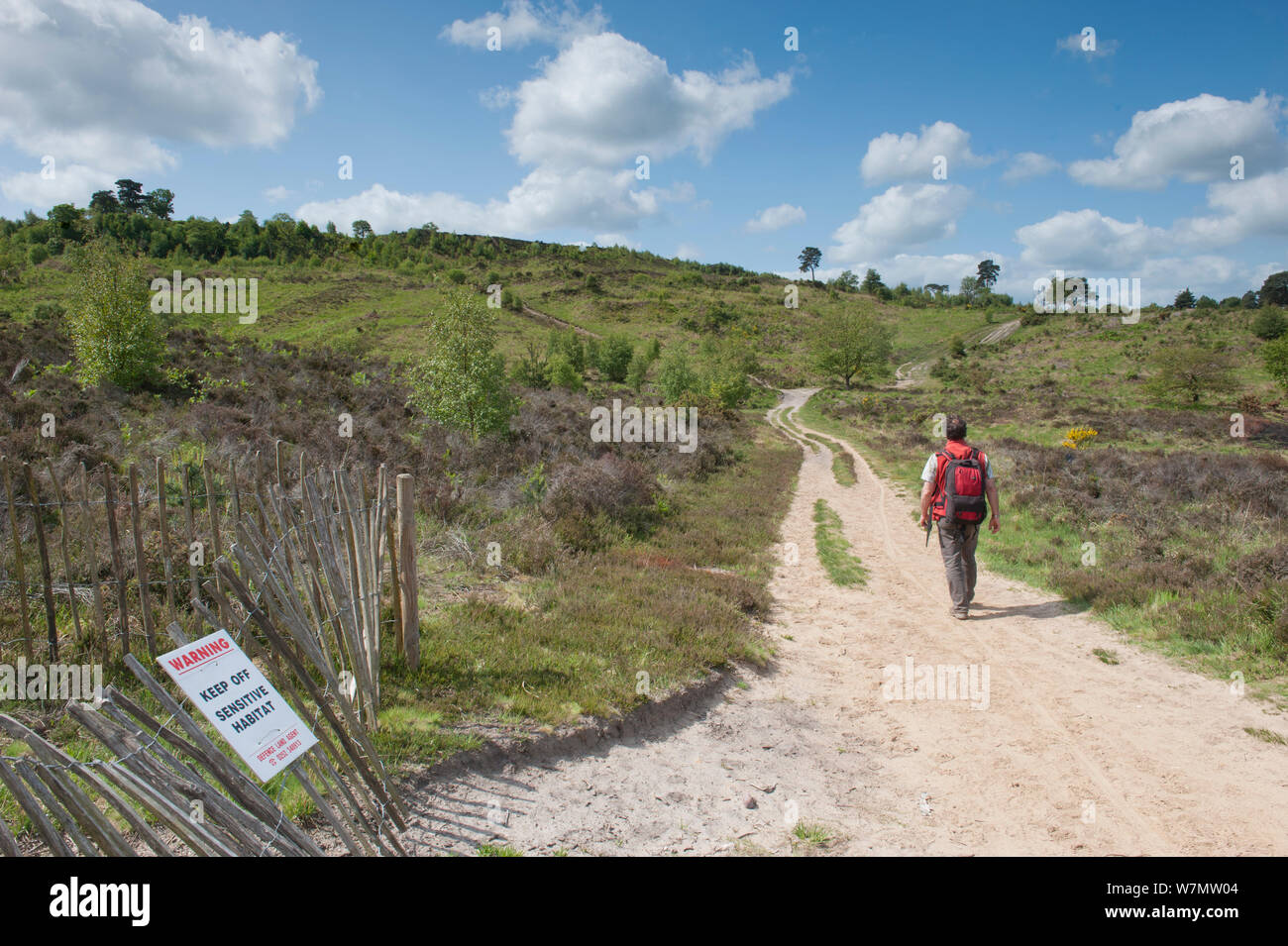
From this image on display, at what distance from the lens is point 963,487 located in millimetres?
8039

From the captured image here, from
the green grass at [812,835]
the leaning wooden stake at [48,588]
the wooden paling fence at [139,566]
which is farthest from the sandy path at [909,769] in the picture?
the leaning wooden stake at [48,588]

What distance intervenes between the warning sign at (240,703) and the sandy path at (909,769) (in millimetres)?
1565

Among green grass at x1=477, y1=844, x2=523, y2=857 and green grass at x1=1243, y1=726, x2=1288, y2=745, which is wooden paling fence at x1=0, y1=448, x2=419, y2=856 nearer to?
green grass at x1=477, y1=844, x2=523, y2=857

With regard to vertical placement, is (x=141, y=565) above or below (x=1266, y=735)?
above

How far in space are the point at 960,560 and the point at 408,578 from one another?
21.8 feet

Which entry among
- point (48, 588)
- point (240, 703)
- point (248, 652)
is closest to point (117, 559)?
point (48, 588)

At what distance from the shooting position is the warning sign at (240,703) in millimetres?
2623

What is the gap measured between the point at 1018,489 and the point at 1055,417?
1006 inches

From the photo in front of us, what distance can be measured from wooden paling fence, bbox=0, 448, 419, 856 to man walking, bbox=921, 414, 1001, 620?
20.7 feet

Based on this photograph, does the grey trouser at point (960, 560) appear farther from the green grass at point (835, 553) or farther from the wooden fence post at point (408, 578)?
the wooden fence post at point (408, 578)

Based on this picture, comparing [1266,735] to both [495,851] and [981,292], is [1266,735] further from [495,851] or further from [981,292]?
[981,292]

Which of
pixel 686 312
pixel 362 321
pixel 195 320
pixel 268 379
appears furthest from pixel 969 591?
pixel 686 312

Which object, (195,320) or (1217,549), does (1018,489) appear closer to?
(1217,549)

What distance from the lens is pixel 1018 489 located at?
15203 millimetres
